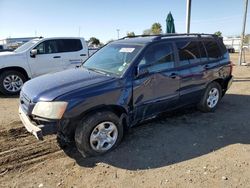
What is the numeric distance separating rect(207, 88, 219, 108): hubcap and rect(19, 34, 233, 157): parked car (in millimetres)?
52

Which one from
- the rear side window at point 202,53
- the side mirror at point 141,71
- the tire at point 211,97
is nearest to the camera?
the side mirror at point 141,71

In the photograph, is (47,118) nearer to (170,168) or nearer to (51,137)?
(51,137)

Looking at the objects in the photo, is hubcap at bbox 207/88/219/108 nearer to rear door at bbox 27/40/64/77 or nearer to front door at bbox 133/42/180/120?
front door at bbox 133/42/180/120

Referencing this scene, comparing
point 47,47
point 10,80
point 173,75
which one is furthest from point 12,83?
point 173,75

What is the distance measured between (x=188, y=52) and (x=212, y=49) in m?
0.97

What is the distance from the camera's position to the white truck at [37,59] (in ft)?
27.8

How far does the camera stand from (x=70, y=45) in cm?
970

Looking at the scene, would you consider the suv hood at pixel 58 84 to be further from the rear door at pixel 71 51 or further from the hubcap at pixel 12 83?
the rear door at pixel 71 51

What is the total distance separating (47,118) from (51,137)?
3.99 ft

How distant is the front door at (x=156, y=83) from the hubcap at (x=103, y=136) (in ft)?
1.79

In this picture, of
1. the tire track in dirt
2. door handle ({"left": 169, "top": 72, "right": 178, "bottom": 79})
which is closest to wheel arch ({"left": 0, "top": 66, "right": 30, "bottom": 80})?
the tire track in dirt

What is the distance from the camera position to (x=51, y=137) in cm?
→ 479

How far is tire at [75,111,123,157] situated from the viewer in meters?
3.90

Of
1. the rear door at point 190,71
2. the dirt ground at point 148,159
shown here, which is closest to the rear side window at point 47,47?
the dirt ground at point 148,159
